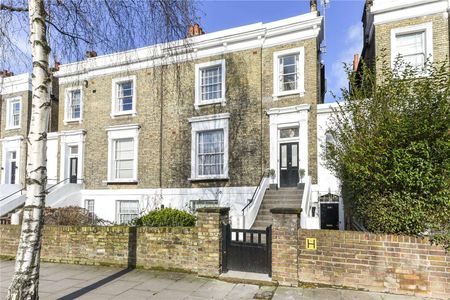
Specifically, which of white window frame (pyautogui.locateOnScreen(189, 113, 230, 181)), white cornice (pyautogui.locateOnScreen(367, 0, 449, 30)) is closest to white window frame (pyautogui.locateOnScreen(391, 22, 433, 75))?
white cornice (pyautogui.locateOnScreen(367, 0, 449, 30))

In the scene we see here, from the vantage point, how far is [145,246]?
26.8 ft

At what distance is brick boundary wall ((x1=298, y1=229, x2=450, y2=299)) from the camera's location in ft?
19.6

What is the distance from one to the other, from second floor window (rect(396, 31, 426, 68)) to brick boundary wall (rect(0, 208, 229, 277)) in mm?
9646

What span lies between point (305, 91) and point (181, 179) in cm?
681

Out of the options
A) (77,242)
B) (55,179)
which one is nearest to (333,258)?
(77,242)

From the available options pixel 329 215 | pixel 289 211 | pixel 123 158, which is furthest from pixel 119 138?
pixel 289 211

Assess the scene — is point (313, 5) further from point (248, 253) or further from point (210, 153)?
point (248, 253)

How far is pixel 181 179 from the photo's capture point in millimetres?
15391

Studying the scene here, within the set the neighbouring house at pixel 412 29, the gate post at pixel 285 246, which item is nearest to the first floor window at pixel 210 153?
the neighbouring house at pixel 412 29

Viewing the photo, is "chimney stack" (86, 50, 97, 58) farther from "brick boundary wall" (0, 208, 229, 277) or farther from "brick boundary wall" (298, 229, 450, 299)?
"brick boundary wall" (298, 229, 450, 299)

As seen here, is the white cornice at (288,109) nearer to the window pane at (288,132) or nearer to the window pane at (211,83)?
the window pane at (288,132)

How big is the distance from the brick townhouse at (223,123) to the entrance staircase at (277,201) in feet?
0.14

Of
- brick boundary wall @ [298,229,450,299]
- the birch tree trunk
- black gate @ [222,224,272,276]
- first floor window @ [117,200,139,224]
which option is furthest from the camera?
first floor window @ [117,200,139,224]

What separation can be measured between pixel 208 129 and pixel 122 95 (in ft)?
18.3
